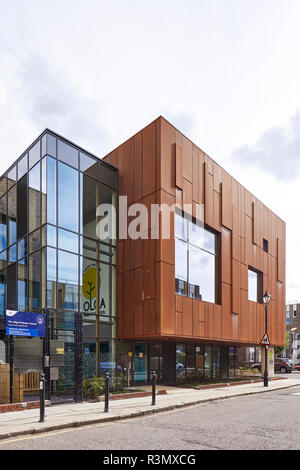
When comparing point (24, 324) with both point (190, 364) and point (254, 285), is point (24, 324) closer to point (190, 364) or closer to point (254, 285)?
point (190, 364)

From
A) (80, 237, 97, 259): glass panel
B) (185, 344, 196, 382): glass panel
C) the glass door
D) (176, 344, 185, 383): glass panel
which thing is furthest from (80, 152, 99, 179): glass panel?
(185, 344, 196, 382): glass panel

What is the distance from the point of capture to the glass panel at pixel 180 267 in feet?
71.1

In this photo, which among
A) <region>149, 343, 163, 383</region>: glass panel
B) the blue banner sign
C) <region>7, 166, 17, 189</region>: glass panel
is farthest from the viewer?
<region>149, 343, 163, 383</region>: glass panel

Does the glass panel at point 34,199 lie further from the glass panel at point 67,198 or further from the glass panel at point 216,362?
the glass panel at point 216,362

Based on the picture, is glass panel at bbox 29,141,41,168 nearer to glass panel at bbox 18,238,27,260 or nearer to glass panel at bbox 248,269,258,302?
glass panel at bbox 18,238,27,260

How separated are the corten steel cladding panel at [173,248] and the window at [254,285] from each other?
640 millimetres

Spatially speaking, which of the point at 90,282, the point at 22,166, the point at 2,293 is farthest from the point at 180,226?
the point at 2,293

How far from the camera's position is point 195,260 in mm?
23656

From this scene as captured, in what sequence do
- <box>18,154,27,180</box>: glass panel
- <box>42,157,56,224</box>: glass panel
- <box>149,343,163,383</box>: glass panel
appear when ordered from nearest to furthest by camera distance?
1. <box>42,157,56,224</box>: glass panel
2. <box>18,154,27,180</box>: glass panel
3. <box>149,343,163,383</box>: glass panel

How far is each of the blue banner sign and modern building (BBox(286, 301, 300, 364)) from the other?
3319 inches

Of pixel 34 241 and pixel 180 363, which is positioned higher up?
pixel 34 241

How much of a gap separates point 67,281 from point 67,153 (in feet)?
19.3

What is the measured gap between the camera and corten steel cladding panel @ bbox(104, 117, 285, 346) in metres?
20.6
